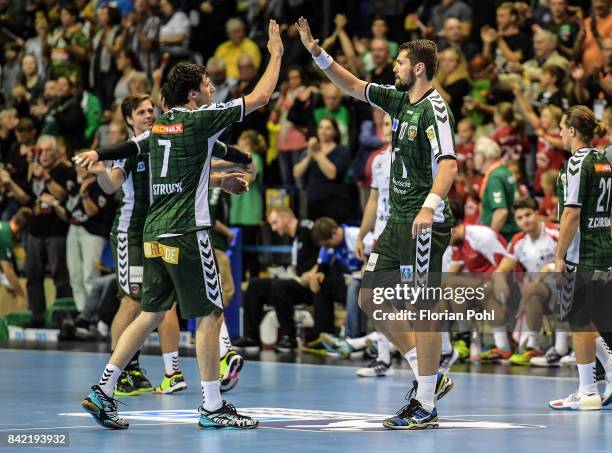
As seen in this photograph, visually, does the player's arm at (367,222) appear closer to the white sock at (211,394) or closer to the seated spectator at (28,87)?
the white sock at (211,394)

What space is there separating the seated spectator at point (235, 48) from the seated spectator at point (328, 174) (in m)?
3.25

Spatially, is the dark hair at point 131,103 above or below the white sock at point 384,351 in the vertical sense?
above

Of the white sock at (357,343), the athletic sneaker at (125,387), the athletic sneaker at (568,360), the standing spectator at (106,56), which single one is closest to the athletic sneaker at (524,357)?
the athletic sneaker at (568,360)

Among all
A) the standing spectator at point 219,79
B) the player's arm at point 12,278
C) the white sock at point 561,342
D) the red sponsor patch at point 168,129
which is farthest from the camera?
the player's arm at point 12,278

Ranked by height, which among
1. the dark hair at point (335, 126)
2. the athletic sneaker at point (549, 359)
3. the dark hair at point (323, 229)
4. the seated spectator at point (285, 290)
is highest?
the dark hair at point (335, 126)

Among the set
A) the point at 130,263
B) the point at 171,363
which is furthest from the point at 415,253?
the point at 171,363

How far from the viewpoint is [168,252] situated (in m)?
8.14

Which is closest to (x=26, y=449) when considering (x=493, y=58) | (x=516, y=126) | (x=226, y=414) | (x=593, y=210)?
(x=226, y=414)

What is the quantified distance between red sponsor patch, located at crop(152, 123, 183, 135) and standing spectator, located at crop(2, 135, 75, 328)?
940 cm

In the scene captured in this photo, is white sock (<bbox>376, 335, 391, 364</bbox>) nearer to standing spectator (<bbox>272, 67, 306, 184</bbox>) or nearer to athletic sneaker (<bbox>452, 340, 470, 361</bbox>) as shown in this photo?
athletic sneaker (<bbox>452, 340, 470, 361</bbox>)

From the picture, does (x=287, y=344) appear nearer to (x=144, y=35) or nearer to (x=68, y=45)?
(x=144, y=35)

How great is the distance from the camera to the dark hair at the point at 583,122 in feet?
31.5

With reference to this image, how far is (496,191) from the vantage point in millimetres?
14461

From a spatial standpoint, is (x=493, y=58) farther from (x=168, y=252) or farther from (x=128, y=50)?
(x=168, y=252)
